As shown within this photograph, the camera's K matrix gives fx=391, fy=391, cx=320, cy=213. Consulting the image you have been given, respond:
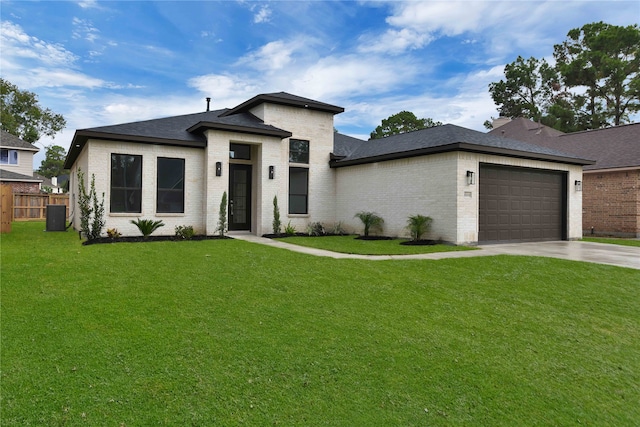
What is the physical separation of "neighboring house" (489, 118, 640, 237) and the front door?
14986mm

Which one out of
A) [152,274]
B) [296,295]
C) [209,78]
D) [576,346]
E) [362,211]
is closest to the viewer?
[576,346]

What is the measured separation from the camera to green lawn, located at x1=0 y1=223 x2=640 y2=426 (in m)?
→ 2.90

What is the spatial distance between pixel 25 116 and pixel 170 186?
3859 cm

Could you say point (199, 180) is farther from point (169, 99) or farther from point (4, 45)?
point (169, 99)

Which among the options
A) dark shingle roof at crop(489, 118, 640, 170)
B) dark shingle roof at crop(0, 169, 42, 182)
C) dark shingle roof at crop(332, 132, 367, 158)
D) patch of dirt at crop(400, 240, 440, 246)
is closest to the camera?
patch of dirt at crop(400, 240, 440, 246)

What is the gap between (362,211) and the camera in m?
14.7

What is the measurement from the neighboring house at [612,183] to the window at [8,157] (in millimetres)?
37892

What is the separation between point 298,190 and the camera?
50.1 feet

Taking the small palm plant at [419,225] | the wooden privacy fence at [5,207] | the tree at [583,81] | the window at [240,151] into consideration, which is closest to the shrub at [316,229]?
the window at [240,151]

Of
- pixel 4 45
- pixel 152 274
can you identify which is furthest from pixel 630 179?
pixel 4 45

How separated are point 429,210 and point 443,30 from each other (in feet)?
29.5

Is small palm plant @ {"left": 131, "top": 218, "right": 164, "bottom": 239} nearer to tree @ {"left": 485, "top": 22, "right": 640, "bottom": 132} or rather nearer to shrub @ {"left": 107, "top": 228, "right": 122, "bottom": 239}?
shrub @ {"left": 107, "top": 228, "right": 122, "bottom": 239}

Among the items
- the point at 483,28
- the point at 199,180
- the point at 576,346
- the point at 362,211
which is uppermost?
the point at 483,28

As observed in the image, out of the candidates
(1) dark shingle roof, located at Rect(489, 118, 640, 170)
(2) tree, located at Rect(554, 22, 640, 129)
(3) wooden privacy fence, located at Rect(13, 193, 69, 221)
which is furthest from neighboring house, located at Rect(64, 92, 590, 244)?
(2) tree, located at Rect(554, 22, 640, 129)
